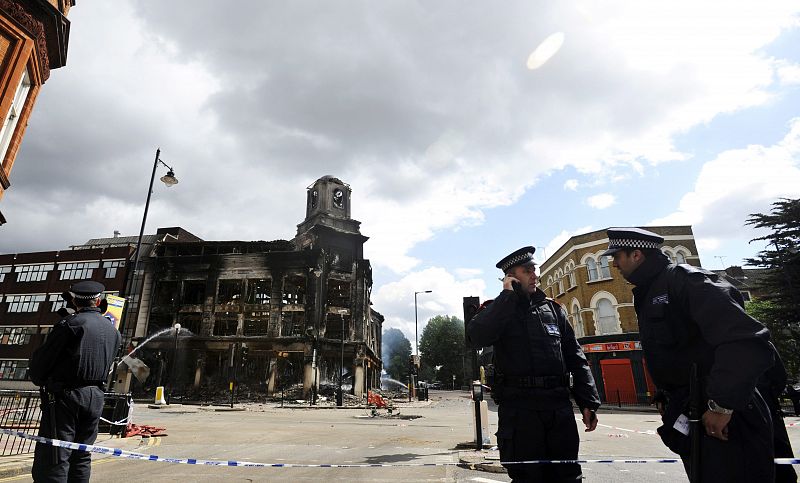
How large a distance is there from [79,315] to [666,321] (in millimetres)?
5169

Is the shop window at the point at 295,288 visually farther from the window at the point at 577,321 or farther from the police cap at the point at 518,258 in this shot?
the police cap at the point at 518,258

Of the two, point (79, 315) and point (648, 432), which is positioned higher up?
point (79, 315)

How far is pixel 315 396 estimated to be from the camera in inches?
1299

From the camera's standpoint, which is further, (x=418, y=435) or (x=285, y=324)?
(x=285, y=324)

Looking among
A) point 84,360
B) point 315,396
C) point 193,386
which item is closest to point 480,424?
point 84,360

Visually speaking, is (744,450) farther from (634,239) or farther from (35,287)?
(35,287)

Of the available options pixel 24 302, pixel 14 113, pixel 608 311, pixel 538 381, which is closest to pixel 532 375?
pixel 538 381

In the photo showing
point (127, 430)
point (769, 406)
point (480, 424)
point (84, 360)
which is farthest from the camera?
point (127, 430)

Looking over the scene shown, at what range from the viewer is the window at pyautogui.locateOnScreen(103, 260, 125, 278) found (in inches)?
1596

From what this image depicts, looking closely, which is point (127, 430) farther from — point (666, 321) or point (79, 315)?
point (666, 321)

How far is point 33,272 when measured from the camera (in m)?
42.3

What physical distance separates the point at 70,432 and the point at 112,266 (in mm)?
46062

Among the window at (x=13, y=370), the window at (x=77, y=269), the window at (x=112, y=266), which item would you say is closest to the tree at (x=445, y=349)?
the window at (x=112, y=266)

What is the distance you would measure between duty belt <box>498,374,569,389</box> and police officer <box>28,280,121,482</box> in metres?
3.74
